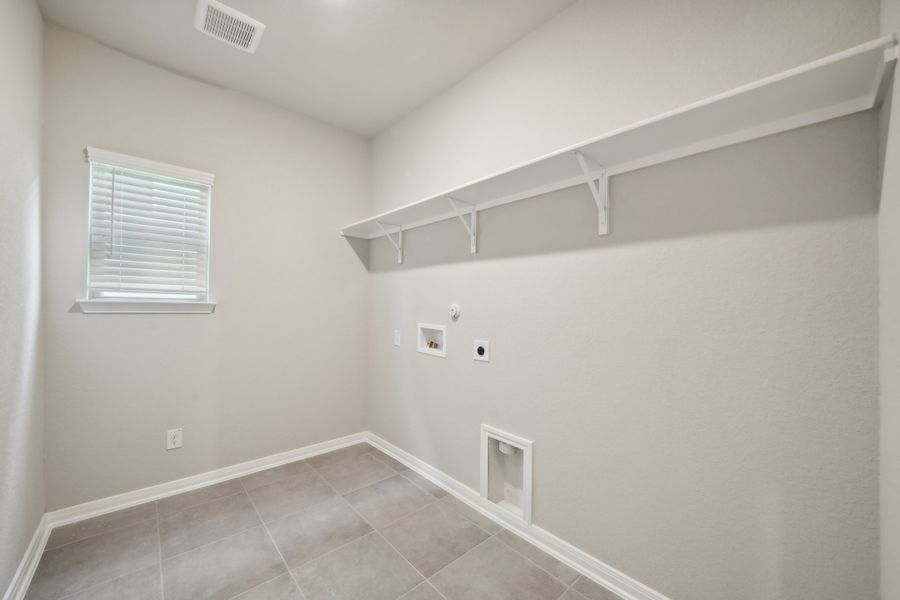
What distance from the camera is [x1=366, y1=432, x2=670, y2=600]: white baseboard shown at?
4.75 feet

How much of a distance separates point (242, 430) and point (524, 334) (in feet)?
6.93

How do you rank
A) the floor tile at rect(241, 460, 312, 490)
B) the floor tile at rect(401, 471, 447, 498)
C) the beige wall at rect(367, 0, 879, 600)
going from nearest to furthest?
the beige wall at rect(367, 0, 879, 600), the floor tile at rect(401, 471, 447, 498), the floor tile at rect(241, 460, 312, 490)

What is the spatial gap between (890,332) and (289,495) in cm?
277

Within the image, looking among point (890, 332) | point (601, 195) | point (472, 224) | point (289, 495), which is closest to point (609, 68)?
point (601, 195)

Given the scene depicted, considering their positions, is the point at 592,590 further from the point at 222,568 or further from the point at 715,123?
the point at 715,123

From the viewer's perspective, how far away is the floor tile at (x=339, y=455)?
2.69 meters

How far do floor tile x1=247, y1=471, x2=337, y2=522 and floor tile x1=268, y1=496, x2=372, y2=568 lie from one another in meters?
0.07

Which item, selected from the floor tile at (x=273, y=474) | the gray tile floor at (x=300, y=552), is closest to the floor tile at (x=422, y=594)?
the gray tile floor at (x=300, y=552)

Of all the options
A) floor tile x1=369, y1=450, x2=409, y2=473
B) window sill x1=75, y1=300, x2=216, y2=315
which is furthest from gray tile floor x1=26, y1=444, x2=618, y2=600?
window sill x1=75, y1=300, x2=216, y2=315

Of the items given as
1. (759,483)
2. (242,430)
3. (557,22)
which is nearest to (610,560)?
(759,483)

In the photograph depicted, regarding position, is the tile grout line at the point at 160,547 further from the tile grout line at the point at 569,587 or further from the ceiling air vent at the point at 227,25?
the ceiling air vent at the point at 227,25

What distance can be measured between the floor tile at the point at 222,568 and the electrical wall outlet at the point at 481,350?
1.39 meters

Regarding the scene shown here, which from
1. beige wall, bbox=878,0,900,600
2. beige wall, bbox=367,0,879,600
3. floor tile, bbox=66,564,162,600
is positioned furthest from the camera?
floor tile, bbox=66,564,162,600

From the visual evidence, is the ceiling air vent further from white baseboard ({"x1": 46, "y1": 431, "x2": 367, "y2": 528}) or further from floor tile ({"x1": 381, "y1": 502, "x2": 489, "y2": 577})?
floor tile ({"x1": 381, "y1": 502, "x2": 489, "y2": 577})
